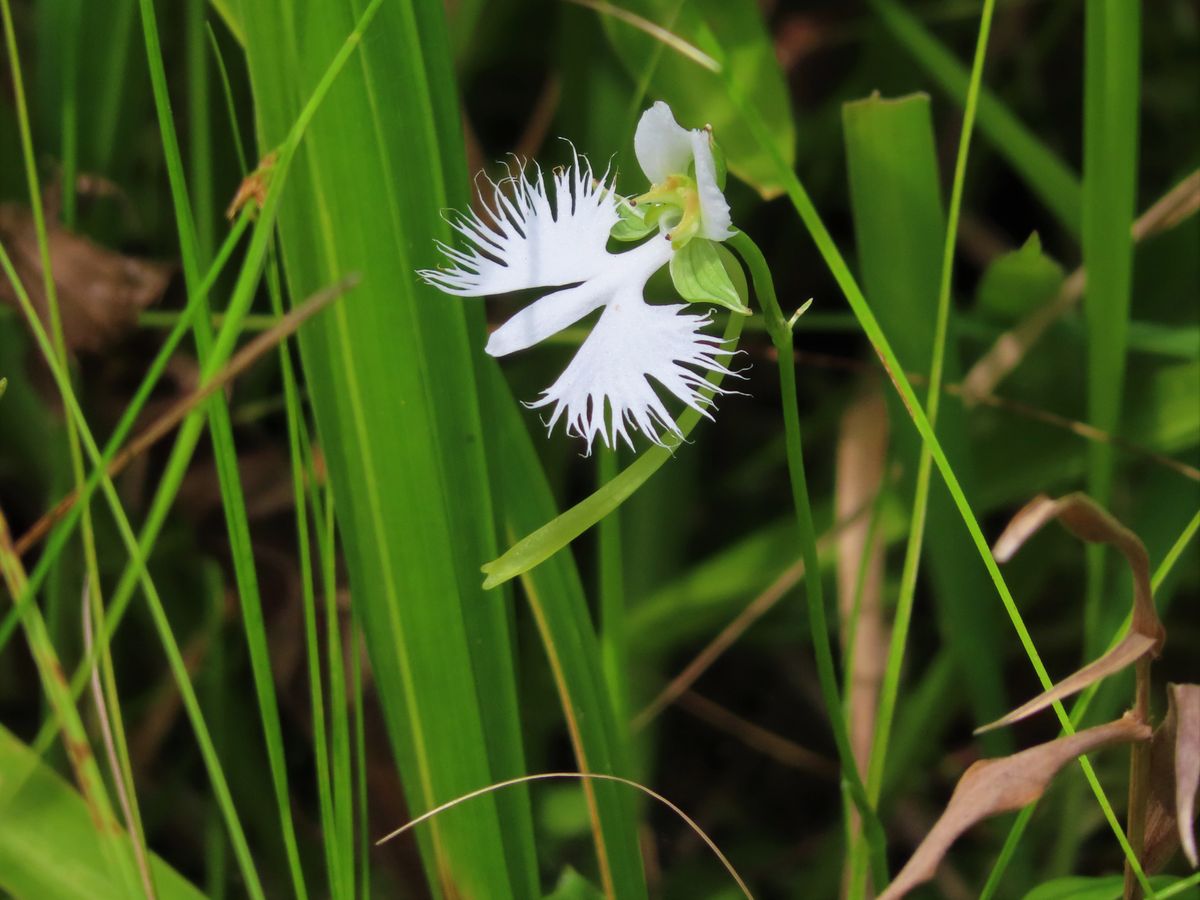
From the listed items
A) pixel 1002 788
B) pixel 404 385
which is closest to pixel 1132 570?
pixel 1002 788

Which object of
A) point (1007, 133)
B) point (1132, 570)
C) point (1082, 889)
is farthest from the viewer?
point (1007, 133)

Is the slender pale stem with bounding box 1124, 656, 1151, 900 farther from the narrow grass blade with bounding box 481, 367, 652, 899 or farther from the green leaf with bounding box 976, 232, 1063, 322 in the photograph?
the green leaf with bounding box 976, 232, 1063, 322

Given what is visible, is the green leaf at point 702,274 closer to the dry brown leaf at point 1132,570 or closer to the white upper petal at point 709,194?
the white upper petal at point 709,194

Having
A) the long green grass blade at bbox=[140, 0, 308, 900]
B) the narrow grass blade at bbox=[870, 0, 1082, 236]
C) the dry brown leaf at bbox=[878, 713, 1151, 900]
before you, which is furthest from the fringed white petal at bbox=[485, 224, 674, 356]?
the narrow grass blade at bbox=[870, 0, 1082, 236]

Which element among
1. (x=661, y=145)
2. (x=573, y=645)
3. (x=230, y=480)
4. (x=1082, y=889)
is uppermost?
(x=661, y=145)

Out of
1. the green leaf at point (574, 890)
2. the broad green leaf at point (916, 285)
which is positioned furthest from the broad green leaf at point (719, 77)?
the green leaf at point (574, 890)

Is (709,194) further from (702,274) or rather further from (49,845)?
(49,845)
